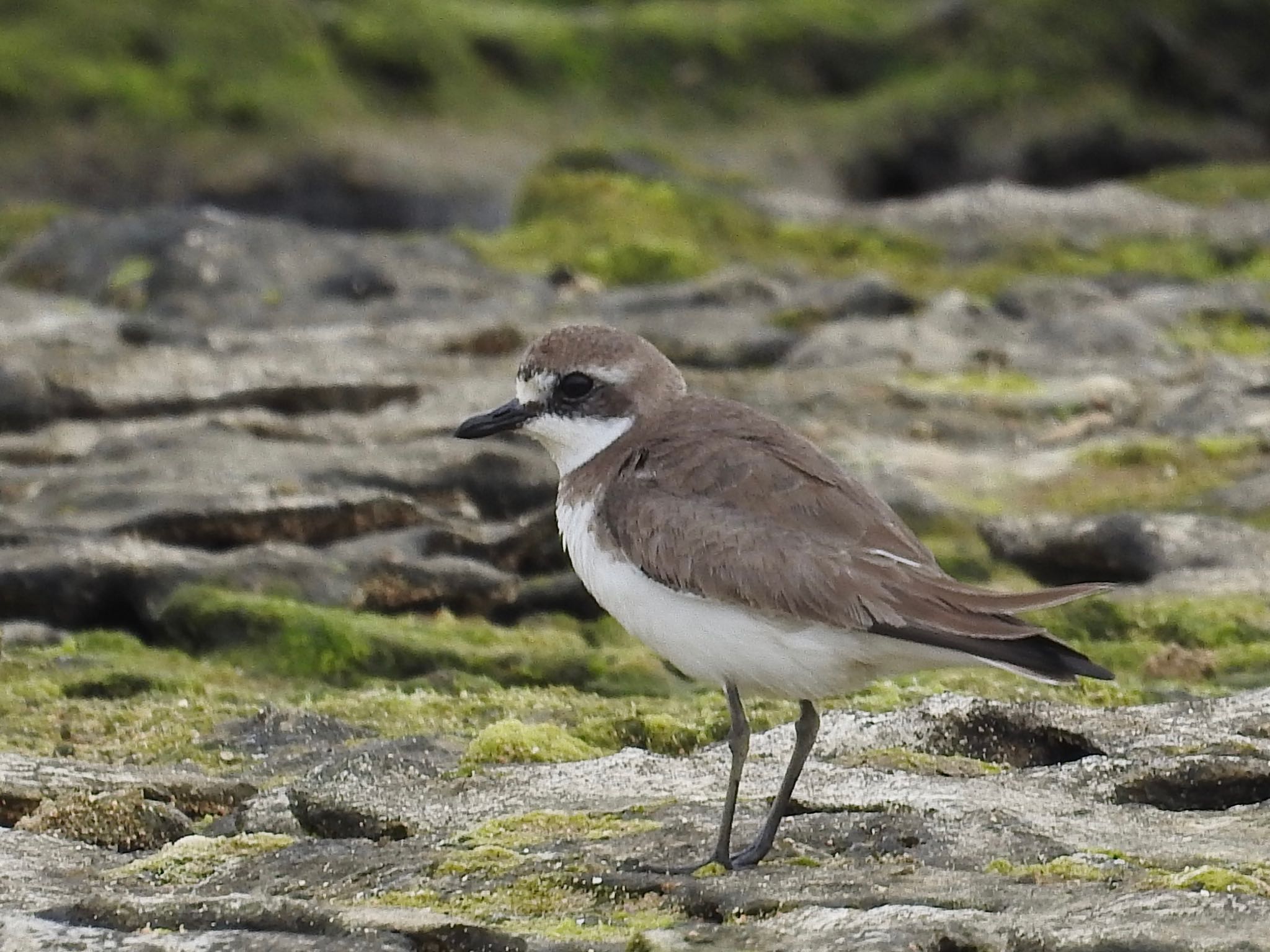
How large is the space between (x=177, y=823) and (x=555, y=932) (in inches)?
87.1

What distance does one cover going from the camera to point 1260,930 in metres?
5.56

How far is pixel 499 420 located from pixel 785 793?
2353 mm

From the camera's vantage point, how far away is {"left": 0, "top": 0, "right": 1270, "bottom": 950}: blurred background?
722 centimetres

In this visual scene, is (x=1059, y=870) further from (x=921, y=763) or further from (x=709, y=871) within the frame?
(x=921, y=763)

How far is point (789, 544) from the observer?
7.34 metres

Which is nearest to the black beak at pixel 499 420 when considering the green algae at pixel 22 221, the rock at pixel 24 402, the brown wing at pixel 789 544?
the brown wing at pixel 789 544

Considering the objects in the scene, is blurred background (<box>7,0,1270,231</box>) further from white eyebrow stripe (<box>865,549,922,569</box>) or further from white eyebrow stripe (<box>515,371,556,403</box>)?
white eyebrow stripe (<box>865,549,922,569</box>)

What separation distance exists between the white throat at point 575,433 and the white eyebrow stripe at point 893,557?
1381mm

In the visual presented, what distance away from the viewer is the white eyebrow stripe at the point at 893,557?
288 inches

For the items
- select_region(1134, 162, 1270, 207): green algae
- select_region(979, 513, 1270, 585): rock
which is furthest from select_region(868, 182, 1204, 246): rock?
select_region(979, 513, 1270, 585): rock

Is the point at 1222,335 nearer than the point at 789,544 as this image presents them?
No

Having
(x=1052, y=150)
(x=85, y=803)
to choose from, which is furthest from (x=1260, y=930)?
(x=1052, y=150)

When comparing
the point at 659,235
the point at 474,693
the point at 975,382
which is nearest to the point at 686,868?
the point at 474,693

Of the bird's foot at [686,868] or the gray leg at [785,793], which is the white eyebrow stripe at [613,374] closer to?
the gray leg at [785,793]
